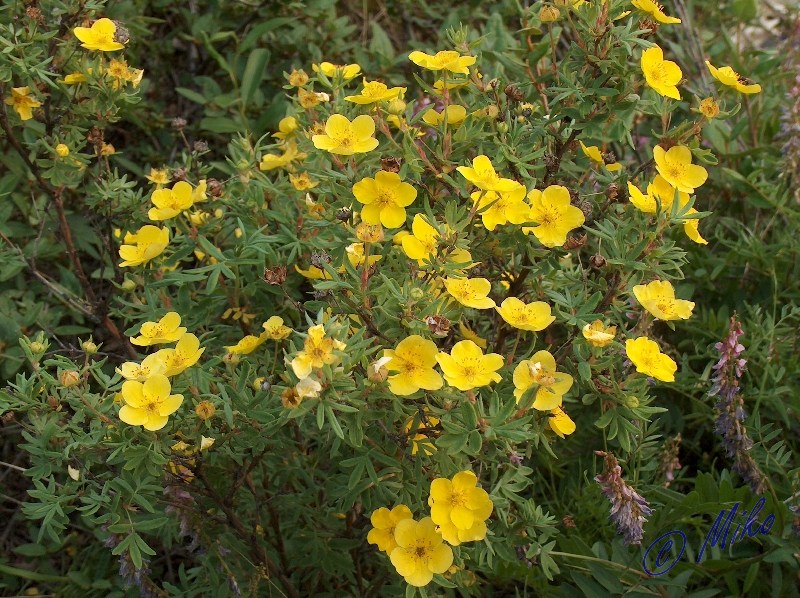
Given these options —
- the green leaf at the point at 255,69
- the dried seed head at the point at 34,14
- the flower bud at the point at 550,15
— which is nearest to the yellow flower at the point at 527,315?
the flower bud at the point at 550,15

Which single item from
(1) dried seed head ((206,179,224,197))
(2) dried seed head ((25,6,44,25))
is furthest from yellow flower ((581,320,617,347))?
(2) dried seed head ((25,6,44,25))

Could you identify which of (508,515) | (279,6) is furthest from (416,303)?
(279,6)

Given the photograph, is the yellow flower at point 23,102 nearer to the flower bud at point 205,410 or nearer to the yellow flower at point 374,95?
the yellow flower at point 374,95

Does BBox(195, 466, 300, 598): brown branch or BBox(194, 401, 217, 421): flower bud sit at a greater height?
BBox(194, 401, 217, 421): flower bud

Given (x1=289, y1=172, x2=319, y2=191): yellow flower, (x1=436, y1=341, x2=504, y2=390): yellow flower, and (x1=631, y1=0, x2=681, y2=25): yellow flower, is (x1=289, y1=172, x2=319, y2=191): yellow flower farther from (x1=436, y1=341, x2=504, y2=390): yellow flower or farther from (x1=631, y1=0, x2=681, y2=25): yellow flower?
(x1=631, y1=0, x2=681, y2=25): yellow flower

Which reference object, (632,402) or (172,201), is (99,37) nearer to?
(172,201)
